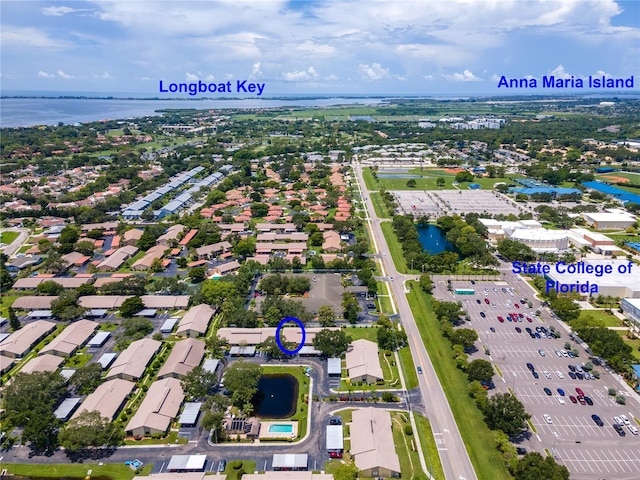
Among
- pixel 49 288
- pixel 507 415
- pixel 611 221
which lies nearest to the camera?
pixel 507 415

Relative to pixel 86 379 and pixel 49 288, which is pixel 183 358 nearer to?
pixel 86 379

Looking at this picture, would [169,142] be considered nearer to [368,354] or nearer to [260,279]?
[260,279]

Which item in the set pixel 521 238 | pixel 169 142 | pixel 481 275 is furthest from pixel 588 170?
pixel 169 142

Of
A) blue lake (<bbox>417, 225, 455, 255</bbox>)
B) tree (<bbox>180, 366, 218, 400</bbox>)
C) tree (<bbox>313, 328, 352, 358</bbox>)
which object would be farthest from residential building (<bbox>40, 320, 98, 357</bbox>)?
blue lake (<bbox>417, 225, 455, 255</bbox>)

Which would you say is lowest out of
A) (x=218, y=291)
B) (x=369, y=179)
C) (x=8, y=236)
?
(x=218, y=291)

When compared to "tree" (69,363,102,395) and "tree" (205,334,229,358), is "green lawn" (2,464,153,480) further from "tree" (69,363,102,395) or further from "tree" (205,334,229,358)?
"tree" (205,334,229,358)

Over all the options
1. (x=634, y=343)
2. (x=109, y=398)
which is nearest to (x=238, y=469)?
(x=109, y=398)

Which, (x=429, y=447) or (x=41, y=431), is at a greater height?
(x=41, y=431)
